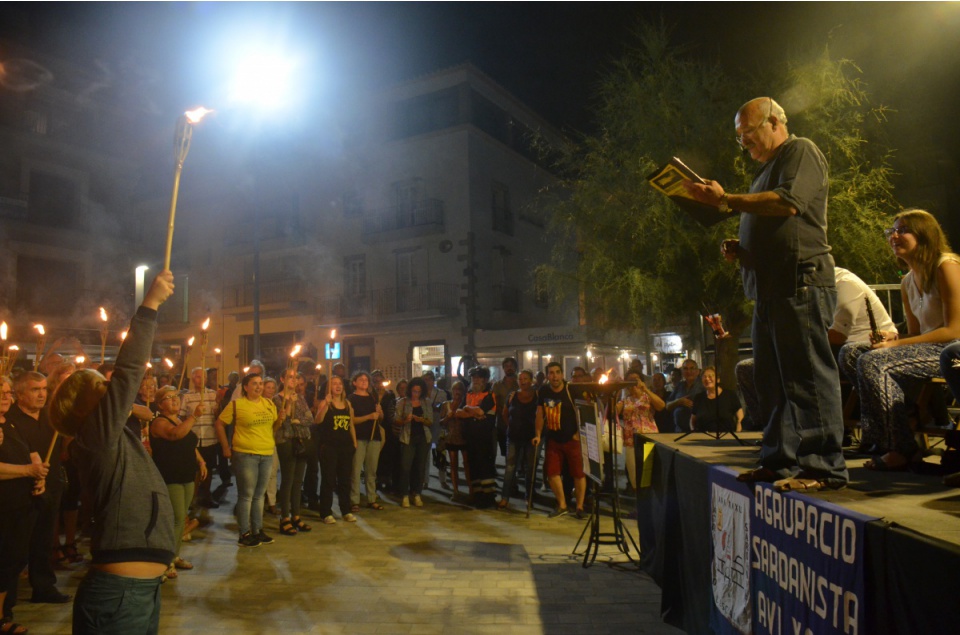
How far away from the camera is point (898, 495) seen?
270cm

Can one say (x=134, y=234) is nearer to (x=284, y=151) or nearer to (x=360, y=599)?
(x=284, y=151)

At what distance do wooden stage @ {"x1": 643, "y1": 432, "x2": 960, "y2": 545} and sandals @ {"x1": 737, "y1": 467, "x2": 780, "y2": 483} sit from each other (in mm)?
248

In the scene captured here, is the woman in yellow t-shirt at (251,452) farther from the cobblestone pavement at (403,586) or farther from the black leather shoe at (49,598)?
the black leather shoe at (49,598)

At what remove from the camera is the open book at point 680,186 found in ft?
9.67

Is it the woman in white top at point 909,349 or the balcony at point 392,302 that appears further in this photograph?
the balcony at point 392,302

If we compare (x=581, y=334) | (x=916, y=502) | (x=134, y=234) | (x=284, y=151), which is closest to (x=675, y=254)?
(x=581, y=334)

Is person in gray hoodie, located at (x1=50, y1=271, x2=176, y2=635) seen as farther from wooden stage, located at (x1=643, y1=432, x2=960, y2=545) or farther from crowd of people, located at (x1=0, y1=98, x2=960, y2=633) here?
wooden stage, located at (x1=643, y1=432, x2=960, y2=545)

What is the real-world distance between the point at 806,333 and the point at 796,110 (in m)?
11.8

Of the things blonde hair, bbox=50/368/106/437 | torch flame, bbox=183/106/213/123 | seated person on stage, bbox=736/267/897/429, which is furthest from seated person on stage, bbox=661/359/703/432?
blonde hair, bbox=50/368/106/437

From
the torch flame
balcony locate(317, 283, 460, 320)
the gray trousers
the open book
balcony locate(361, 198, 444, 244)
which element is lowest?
the gray trousers

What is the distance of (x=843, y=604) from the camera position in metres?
2.31

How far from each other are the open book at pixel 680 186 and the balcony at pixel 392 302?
21.5 meters

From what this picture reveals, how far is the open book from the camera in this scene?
9.67 feet

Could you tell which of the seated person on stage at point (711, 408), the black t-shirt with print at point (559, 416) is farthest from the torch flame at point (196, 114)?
the seated person on stage at point (711, 408)
